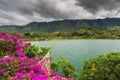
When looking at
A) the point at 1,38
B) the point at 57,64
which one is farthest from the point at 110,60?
the point at 1,38

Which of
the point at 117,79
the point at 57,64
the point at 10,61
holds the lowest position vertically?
the point at 117,79

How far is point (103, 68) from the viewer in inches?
778

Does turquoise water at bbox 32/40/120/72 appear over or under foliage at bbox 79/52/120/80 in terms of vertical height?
under

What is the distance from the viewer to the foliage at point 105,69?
19219mm

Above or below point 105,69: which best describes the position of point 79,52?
below

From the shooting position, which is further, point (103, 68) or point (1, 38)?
point (103, 68)

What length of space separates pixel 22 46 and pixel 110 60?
9.56m

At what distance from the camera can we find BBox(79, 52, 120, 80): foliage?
19.2m

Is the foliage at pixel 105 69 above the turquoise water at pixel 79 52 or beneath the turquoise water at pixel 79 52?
above

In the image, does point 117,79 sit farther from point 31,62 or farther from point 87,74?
point 31,62

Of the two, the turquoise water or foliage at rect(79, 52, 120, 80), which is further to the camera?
the turquoise water

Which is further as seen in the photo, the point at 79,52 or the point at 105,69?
the point at 79,52

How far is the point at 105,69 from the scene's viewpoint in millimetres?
19578

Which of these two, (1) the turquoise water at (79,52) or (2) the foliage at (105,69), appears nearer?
(2) the foliage at (105,69)
